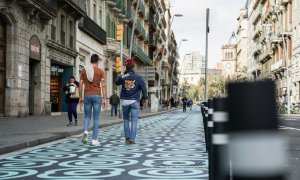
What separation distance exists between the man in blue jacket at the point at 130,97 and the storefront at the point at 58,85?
58.7 feet

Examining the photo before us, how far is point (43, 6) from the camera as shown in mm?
22359

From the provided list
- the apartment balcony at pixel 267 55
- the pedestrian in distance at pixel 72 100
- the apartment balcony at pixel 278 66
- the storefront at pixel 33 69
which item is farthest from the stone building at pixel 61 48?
the apartment balcony at pixel 267 55

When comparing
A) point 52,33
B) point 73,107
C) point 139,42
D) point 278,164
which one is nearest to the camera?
point 278,164

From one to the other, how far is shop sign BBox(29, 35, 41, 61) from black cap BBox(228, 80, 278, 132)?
862 inches

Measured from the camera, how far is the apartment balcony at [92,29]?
31.6m

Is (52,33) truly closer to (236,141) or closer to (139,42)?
(236,141)

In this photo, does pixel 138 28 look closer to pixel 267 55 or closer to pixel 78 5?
pixel 267 55

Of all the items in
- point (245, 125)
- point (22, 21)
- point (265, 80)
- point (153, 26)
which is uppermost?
point (153, 26)

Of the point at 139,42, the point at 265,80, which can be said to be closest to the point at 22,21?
the point at 265,80

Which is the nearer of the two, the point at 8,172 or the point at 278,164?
the point at 278,164

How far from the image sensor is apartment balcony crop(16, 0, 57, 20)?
827 inches

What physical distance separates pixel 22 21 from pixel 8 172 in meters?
16.3

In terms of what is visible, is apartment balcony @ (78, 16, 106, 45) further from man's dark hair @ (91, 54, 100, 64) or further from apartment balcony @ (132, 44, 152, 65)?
man's dark hair @ (91, 54, 100, 64)

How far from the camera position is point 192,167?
6.57m
